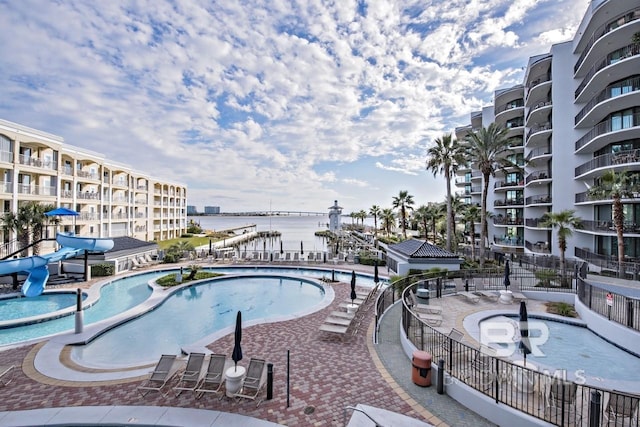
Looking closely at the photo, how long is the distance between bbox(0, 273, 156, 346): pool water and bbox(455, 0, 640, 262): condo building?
30363mm

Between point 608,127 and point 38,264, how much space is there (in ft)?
127

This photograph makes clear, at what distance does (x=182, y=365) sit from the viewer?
809 cm

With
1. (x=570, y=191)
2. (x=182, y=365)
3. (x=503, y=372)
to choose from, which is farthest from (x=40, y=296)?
(x=570, y=191)

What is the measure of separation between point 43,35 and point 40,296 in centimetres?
1384

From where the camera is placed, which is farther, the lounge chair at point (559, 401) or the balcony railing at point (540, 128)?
the balcony railing at point (540, 128)

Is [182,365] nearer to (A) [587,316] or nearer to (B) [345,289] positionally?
(B) [345,289]

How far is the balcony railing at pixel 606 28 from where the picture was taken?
843 inches

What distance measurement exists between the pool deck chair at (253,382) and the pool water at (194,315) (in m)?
4.17

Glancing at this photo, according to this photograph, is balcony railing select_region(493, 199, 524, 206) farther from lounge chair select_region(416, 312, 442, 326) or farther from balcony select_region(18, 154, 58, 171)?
balcony select_region(18, 154, 58, 171)

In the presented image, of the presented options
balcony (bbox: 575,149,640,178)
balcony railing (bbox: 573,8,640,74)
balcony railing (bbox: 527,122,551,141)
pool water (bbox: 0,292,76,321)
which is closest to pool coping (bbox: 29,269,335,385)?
pool water (bbox: 0,292,76,321)

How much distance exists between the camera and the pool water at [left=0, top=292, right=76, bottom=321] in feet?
48.3

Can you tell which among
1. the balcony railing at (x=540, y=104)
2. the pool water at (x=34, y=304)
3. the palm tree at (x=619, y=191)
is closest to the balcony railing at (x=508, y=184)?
the balcony railing at (x=540, y=104)

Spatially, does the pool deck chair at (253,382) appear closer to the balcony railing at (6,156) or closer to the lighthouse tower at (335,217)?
the balcony railing at (6,156)

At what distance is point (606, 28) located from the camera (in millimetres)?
23266
